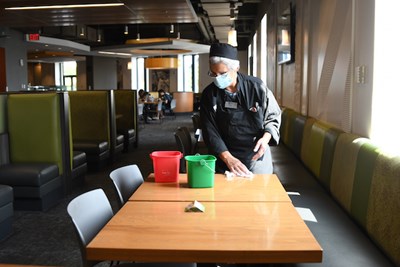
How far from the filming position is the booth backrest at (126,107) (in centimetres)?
941

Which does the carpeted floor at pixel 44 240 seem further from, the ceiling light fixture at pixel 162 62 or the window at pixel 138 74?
the window at pixel 138 74

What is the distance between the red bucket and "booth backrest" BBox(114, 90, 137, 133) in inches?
272

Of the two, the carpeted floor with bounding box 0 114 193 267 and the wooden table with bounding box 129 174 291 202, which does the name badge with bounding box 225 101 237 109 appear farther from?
the carpeted floor with bounding box 0 114 193 267

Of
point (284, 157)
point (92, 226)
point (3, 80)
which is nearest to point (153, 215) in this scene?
point (92, 226)

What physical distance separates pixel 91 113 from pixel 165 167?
5175 mm

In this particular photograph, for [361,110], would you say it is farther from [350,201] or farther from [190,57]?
[190,57]

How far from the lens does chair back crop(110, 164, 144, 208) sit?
262 centimetres

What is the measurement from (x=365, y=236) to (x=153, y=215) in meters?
1.44

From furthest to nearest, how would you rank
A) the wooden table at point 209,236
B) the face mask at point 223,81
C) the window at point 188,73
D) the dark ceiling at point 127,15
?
the window at point 188,73, the dark ceiling at point 127,15, the face mask at point 223,81, the wooden table at point 209,236

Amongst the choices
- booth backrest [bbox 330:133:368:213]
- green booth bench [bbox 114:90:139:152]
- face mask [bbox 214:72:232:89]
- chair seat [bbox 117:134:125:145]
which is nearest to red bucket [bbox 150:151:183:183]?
face mask [bbox 214:72:232:89]

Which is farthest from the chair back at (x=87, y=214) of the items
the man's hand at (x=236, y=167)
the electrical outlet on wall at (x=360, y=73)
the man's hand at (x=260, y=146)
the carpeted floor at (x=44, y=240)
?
the electrical outlet on wall at (x=360, y=73)

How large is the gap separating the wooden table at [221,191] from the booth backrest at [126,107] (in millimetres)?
6898

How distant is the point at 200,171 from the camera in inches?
95.9

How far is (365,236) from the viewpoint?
2.65 meters
